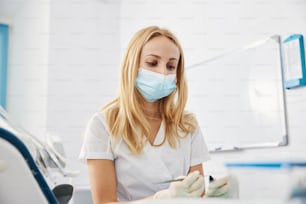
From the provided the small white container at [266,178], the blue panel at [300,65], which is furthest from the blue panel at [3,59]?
the small white container at [266,178]

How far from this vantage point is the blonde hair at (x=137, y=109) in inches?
46.3

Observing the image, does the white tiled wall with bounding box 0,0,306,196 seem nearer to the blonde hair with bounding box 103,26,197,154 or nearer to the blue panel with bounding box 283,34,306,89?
the blue panel with bounding box 283,34,306,89

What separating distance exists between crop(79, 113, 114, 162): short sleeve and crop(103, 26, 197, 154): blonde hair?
0.07ft

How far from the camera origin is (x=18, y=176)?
56cm

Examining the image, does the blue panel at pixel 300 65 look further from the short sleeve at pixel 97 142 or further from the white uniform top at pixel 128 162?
the short sleeve at pixel 97 142

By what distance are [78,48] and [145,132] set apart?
6.36 ft

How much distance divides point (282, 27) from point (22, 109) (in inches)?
77.2

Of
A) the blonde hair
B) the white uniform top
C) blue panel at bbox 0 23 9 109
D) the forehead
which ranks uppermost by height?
blue panel at bbox 0 23 9 109

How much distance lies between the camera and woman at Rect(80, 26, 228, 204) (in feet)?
3.70

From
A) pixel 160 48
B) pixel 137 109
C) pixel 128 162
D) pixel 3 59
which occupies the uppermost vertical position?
pixel 3 59

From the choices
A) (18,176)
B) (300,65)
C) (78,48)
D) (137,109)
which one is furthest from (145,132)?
(78,48)

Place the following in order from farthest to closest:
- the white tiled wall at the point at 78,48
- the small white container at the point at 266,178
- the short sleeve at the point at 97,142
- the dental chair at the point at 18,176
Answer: the white tiled wall at the point at 78,48 < the short sleeve at the point at 97,142 < the dental chair at the point at 18,176 < the small white container at the point at 266,178

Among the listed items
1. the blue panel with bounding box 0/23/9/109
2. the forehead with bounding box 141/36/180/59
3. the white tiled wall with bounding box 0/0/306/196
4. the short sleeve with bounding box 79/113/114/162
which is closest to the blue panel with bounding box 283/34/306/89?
the white tiled wall with bounding box 0/0/306/196

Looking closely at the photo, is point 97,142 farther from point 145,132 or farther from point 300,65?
point 300,65
